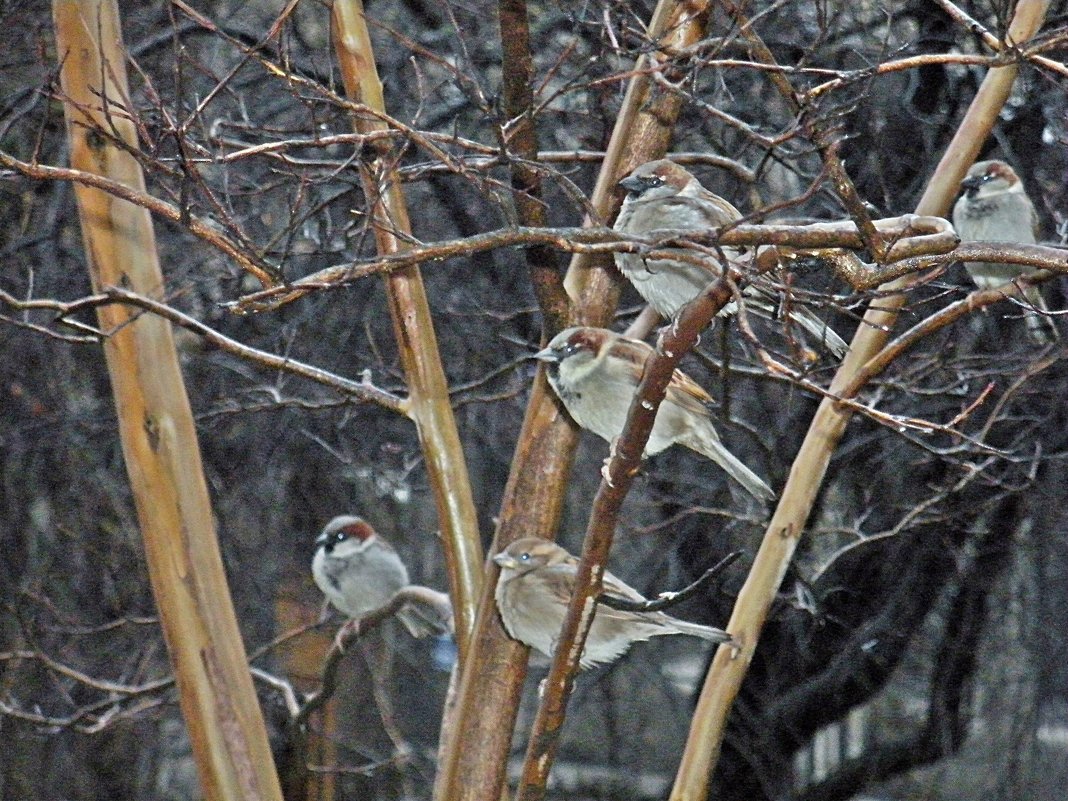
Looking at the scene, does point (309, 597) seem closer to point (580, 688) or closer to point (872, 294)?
point (580, 688)

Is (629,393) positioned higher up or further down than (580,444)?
further down

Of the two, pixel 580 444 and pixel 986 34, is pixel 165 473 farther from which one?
pixel 580 444

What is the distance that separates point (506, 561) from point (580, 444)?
2.67 m

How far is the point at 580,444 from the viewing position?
6.32 metres

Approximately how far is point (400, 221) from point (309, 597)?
4622 millimetres

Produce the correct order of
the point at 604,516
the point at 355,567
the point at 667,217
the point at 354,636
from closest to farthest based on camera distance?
the point at 604,516 → the point at 667,217 → the point at 354,636 → the point at 355,567

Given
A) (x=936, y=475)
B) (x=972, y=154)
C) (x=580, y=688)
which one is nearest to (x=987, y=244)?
(x=972, y=154)

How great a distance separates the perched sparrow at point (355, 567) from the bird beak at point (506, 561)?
2.66m

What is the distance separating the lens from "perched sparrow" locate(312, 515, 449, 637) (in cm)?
634

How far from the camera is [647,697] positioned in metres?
8.37

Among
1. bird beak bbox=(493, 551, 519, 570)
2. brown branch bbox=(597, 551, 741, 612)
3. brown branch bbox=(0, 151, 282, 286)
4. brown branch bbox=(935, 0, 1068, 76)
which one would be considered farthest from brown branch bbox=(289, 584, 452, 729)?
brown branch bbox=(935, 0, 1068, 76)

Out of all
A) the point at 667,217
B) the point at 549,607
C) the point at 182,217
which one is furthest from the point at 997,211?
the point at 182,217

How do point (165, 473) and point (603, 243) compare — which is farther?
point (165, 473)

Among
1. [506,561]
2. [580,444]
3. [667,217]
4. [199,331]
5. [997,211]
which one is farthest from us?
[580,444]
